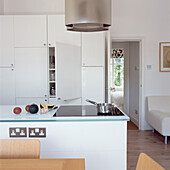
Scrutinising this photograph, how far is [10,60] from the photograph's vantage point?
13.4 feet

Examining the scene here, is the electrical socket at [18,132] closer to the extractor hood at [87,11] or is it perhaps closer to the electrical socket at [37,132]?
the electrical socket at [37,132]

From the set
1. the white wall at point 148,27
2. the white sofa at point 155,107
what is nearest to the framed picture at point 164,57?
the white wall at point 148,27

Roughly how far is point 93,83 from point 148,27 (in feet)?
6.12

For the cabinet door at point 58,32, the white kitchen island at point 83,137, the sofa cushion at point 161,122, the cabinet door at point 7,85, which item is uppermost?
the cabinet door at point 58,32

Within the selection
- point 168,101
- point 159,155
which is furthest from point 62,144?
point 168,101

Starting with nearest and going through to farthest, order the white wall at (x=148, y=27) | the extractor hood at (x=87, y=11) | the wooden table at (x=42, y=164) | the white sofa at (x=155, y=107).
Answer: the wooden table at (x=42, y=164)
the extractor hood at (x=87, y=11)
the white sofa at (x=155, y=107)
the white wall at (x=148, y=27)

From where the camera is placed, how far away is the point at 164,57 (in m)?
4.86

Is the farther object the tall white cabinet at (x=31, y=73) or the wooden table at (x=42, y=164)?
the tall white cabinet at (x=31, y=73)

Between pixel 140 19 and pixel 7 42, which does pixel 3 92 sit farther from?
pixel 140 19

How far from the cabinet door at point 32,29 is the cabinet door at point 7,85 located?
0.67 meters

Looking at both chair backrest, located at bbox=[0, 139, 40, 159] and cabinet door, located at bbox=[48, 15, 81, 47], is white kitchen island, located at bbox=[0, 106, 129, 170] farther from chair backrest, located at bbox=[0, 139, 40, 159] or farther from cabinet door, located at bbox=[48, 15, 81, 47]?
cabinet door, located at bbox=[48, 15, 81, 47]

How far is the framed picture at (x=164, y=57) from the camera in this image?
15.9ft

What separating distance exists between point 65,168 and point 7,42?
3.34 meters

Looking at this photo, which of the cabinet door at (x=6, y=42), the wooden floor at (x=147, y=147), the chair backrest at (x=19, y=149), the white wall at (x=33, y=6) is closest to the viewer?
the chair backrest at (x=19, y=149)
